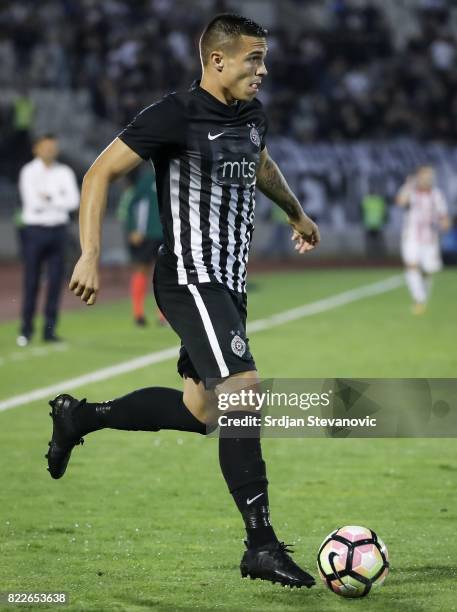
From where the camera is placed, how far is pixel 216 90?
5.84m

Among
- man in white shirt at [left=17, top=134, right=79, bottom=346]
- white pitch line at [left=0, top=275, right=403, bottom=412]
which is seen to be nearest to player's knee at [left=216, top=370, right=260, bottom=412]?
white pitch line at [left=0, top=275, right=403, bottom=412]

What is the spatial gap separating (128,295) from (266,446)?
45.0ft

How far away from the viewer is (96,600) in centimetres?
532

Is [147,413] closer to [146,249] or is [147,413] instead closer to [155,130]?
[155,130]

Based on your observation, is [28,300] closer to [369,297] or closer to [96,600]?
[369,297]

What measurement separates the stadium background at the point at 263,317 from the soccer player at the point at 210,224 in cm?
58

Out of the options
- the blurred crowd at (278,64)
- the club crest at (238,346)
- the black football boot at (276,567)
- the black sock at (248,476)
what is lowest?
the black football boot at (276,567)

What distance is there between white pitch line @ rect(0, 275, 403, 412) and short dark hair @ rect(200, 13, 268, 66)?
18.1 feet

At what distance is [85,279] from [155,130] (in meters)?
0.71

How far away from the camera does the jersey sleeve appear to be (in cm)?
569

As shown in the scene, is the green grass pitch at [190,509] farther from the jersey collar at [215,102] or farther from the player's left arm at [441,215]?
the player's left arm at [441,215]

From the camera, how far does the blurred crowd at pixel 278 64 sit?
32.3m

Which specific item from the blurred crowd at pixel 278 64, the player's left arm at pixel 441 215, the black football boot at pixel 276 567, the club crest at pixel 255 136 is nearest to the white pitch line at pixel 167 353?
the player's left arm at pixel 441 215

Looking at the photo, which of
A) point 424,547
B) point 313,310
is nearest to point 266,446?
point 424,547
